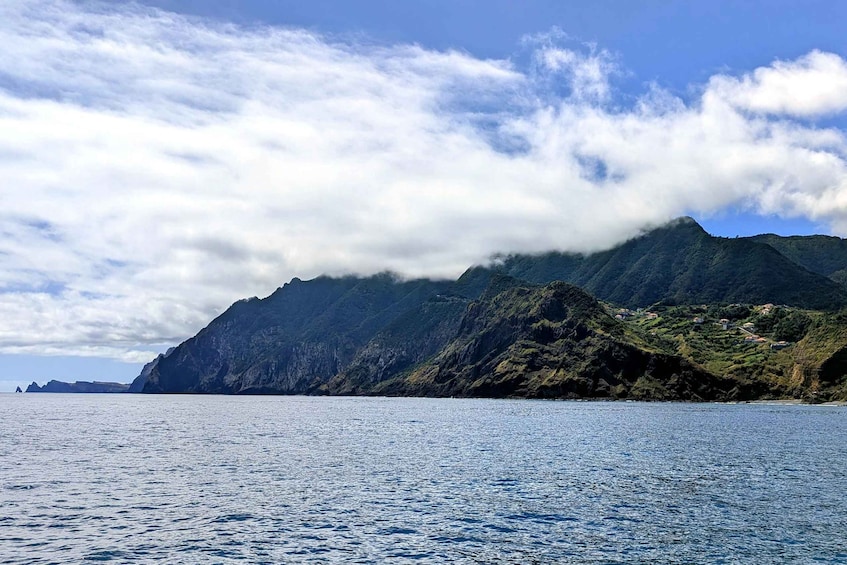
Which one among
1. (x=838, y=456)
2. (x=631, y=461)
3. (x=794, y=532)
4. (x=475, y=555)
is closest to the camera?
(x=475, y=555)

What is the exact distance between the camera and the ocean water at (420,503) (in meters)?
51.9

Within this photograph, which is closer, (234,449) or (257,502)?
(257,502)

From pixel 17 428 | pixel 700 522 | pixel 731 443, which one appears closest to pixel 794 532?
pixel 700 522

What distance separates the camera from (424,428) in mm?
185750

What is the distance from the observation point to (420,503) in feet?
232

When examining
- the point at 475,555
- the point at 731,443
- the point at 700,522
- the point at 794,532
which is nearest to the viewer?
the point at 475,555

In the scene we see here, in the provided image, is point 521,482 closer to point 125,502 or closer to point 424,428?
point 125,502

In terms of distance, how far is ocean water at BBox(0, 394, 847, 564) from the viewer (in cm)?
5188

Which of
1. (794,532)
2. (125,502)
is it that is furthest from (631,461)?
(125,502)

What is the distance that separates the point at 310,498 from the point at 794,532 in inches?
1900

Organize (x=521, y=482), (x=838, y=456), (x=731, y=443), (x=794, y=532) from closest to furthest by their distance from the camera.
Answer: (x=794, y=532)
(x=521, y=482)
(x=838, y=456)
(x=731, y=443)

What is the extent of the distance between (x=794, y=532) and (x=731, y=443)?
9165cm

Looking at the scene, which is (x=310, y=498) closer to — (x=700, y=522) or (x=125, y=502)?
(x=125, y=502)

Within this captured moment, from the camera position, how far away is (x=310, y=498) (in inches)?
2886
